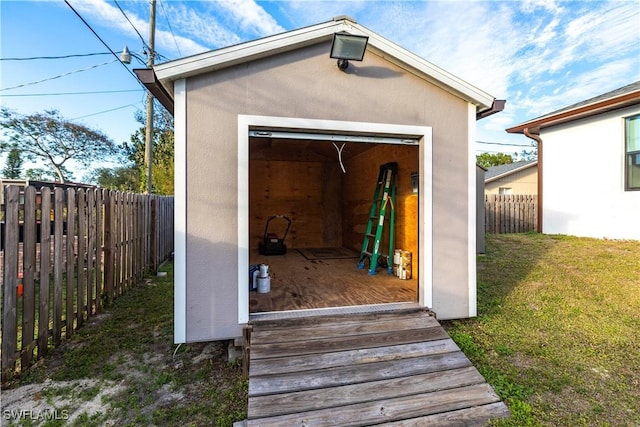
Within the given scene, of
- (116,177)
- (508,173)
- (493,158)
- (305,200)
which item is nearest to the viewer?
(305,200)

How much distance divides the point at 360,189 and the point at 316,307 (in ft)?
13.1

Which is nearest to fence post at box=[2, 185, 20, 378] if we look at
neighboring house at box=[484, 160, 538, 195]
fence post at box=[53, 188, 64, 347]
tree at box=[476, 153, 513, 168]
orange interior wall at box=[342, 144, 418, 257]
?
fence post at box=[53, 188, 64, 347]

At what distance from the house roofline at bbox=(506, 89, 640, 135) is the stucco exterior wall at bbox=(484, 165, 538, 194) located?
717 centimetres

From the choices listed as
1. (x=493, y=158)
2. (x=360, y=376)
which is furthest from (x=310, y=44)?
(x=493, y=158)

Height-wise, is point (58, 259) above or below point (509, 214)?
below

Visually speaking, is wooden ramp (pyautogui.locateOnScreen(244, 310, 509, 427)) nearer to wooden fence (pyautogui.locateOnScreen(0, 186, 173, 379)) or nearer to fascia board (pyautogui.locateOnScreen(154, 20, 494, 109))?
wooden fence (pyautogui.locateOnScreen(0, 186, 173, 379))

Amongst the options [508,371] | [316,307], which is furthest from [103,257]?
[508,371]

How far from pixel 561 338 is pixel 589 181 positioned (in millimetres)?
7080

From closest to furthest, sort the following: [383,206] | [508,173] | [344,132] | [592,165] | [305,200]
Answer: [344,132]
[383,206]
[592,165]
[305,200]
[508,173]

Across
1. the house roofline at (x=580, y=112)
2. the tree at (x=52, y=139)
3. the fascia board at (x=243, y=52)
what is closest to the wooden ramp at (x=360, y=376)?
the fascia board at (x=243, y=52)

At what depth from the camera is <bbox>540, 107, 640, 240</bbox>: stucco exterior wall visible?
7281 mm

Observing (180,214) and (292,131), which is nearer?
(180,214)

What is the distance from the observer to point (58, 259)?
290cm

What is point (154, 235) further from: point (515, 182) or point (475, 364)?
point (515, 182)
